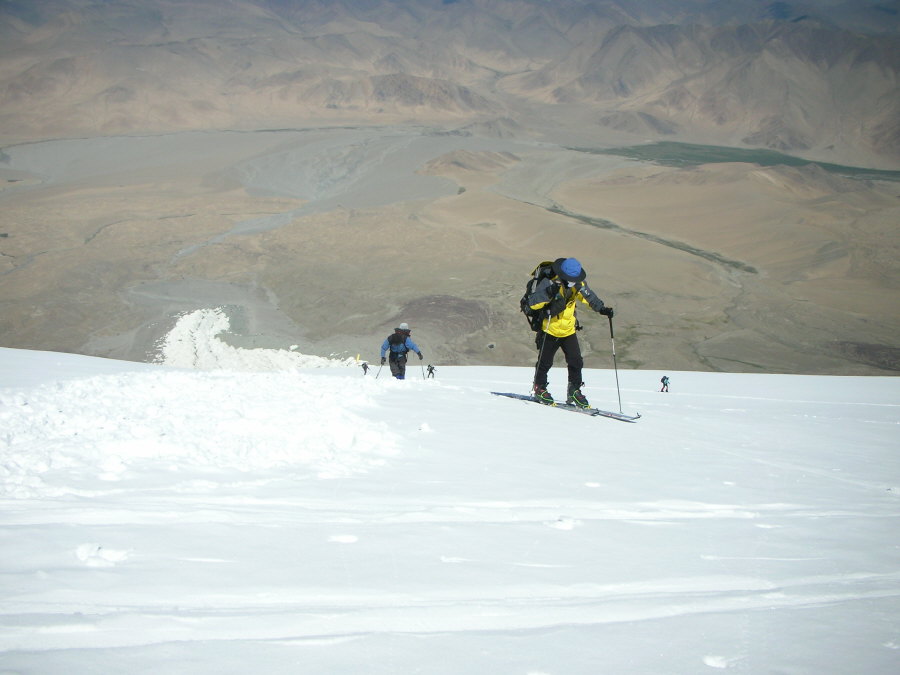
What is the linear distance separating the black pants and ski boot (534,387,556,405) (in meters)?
0.05

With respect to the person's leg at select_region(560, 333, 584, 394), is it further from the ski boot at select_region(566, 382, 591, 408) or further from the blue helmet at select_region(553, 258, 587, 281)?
the blue helmet at select_region(553, 258, 587, 281)

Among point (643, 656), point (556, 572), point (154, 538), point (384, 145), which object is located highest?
point (384, 145)

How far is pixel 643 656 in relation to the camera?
2654mm

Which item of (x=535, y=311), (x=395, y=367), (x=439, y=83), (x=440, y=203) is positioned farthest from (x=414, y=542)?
(x=439, y=83)

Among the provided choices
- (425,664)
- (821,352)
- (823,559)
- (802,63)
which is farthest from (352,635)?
(802,63)

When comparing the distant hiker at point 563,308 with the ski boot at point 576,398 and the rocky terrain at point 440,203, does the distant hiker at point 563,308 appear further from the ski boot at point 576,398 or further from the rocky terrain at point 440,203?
the rocky terrain at point 440,203

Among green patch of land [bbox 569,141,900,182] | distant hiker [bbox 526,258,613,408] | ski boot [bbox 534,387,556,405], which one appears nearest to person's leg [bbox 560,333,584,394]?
distant hiker [bbox 526,258,613,408]

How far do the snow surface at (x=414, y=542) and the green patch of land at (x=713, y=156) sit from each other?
7954cm

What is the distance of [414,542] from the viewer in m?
3.54

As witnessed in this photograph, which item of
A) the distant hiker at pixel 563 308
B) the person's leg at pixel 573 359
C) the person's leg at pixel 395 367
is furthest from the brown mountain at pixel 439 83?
the person's leg at pixel 573 359

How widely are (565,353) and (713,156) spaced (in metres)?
95.3

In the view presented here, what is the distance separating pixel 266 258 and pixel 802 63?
4505 inches

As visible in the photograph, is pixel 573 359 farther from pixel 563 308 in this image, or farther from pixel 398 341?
pixel 398 341

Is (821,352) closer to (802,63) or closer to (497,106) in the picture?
(497,106)
